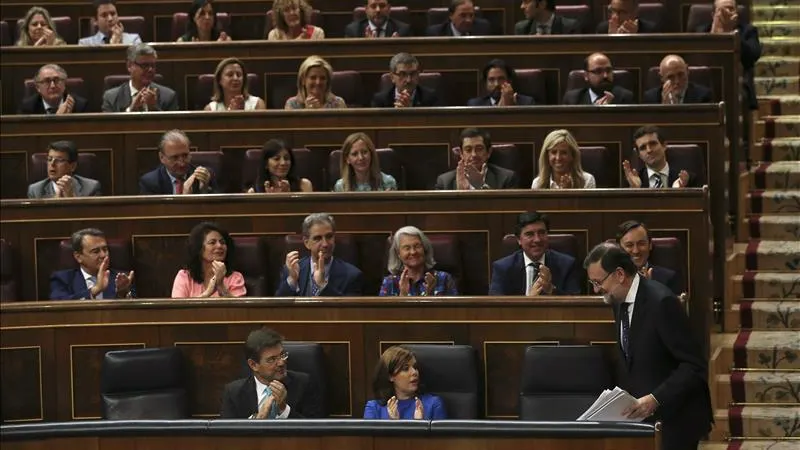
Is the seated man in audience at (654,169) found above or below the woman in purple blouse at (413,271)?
above

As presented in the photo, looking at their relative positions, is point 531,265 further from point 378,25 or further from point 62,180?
point 378,25

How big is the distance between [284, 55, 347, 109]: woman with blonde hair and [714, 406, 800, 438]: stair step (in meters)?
1.39

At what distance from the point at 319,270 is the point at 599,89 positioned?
110 cm

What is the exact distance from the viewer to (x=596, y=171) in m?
4.04

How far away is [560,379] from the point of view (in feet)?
10.2

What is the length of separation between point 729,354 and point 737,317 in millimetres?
202

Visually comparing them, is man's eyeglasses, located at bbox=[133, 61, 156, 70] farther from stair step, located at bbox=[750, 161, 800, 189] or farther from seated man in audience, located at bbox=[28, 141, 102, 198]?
stair step, located at bbox=[750, 161, 800, 189]

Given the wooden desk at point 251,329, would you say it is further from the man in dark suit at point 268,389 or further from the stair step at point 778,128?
the stair step at point 778,128

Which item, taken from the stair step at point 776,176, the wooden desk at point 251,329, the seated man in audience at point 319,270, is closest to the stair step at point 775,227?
the stair step at point 776,176

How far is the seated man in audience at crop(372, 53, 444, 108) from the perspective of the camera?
14.3 feet

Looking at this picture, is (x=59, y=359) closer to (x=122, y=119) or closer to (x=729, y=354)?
(x=122, y=119)

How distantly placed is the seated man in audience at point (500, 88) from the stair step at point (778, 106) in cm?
77

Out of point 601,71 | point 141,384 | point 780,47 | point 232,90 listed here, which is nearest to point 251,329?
point 141,384

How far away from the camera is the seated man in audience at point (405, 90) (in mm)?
4355
